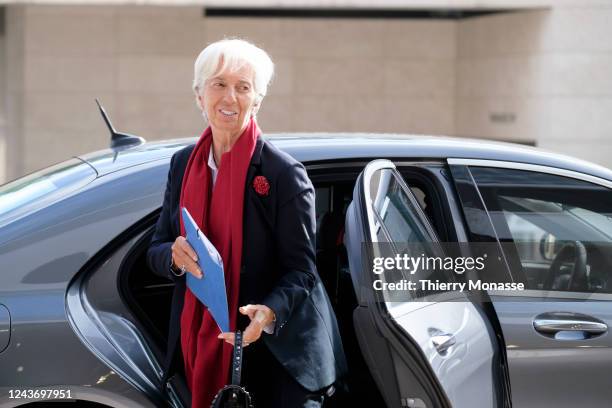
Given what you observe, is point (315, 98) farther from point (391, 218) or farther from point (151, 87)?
point (391, 218)

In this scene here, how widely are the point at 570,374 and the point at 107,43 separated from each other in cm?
1135

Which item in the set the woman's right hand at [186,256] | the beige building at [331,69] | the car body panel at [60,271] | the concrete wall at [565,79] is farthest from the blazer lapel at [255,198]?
the concrete wall at [565,79]

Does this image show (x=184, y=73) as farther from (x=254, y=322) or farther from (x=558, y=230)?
(x=254, y=322)

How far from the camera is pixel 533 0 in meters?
13.1

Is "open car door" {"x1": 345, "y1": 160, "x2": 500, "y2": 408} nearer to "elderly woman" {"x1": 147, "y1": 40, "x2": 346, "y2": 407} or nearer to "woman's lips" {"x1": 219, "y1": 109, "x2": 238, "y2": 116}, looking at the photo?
"elderly woman" {"x1": 147, "y1": 40, "x2": 346, "y2": 407}

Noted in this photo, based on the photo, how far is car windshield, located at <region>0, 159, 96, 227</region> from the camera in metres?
3.26

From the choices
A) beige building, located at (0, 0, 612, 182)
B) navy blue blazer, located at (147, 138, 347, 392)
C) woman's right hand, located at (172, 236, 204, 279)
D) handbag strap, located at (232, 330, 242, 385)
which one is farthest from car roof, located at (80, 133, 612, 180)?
beige building, located at (0, 0, 612, 182)

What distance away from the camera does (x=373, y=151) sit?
3510 mm

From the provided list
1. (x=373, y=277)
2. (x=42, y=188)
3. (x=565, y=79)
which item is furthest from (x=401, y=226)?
(x=565, y=79)

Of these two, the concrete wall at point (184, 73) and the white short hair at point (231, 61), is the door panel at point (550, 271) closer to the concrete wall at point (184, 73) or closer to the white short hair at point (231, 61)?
the white short hair at point (231, 61)

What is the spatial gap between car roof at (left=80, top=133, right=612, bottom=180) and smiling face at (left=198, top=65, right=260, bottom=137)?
0.52 metres

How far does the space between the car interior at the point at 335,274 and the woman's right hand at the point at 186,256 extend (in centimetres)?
42

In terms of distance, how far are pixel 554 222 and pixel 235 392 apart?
1.62 metres

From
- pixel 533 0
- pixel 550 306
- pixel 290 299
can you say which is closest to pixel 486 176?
pixel 550 306
